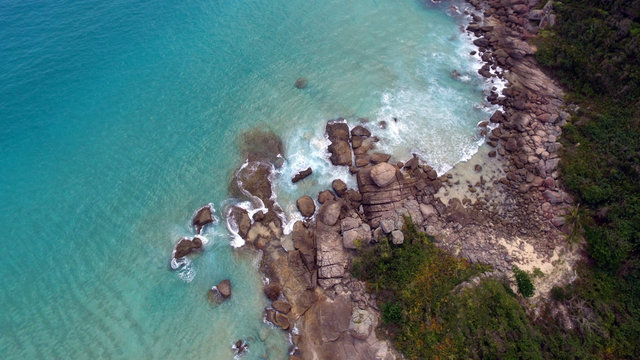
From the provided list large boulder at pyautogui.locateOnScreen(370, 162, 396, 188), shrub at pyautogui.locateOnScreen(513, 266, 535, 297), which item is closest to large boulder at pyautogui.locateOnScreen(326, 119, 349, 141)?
large boulder at pyautogui.locateOnScreen(370, 162, 396, 188)

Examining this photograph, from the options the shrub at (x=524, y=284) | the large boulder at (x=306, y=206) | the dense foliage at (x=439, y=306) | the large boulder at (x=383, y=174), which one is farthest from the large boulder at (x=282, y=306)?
the shrub at (x=524, y=284)

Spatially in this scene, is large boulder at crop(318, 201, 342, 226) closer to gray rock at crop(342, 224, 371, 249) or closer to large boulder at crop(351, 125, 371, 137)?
gray rock at crop(342, 224, 371, 249)

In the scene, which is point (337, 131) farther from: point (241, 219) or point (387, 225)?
point (241, 219)

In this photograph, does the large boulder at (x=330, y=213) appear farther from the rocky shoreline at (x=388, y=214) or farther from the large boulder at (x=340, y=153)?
the large boulder at (x=340, y=153)

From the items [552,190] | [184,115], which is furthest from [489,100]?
[184,115]

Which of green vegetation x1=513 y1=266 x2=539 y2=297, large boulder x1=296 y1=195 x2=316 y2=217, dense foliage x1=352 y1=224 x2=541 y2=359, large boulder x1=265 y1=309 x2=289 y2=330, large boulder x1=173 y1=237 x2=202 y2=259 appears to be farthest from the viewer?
large boulder x1=296 y1=195 x2=316 y2=217

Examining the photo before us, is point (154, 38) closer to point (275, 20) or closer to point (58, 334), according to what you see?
point (275, 20)

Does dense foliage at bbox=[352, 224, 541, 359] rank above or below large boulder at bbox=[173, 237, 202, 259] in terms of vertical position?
below
